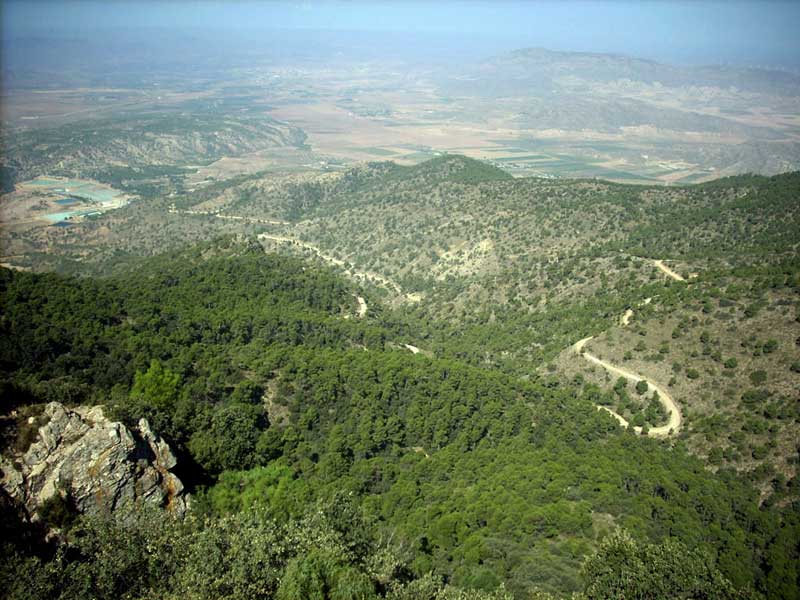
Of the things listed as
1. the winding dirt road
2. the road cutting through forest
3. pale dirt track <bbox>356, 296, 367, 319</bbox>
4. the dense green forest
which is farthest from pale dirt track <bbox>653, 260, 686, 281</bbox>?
the winding dirt road

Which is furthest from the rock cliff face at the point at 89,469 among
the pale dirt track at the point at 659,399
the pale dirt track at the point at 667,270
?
the pale dirt track at the point at 667,270

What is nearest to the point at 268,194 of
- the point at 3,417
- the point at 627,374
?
the point at 627,374

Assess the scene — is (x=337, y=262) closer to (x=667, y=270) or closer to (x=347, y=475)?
(x=667, y=270)

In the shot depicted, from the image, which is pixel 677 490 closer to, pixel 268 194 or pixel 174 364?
pixel 174 364

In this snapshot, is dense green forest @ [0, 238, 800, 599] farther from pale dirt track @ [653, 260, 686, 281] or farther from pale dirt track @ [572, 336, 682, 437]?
pale dirt track @ [653, 260, 686, 281]

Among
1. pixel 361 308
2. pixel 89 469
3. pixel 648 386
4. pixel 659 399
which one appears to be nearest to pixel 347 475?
pixel 89 469

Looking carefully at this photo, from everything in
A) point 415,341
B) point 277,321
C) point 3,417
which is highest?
point 3,417

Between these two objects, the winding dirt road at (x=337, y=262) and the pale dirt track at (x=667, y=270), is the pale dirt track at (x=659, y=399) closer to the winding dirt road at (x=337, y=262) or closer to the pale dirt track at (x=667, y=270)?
the pale dirt track at (x=667, y=270)
